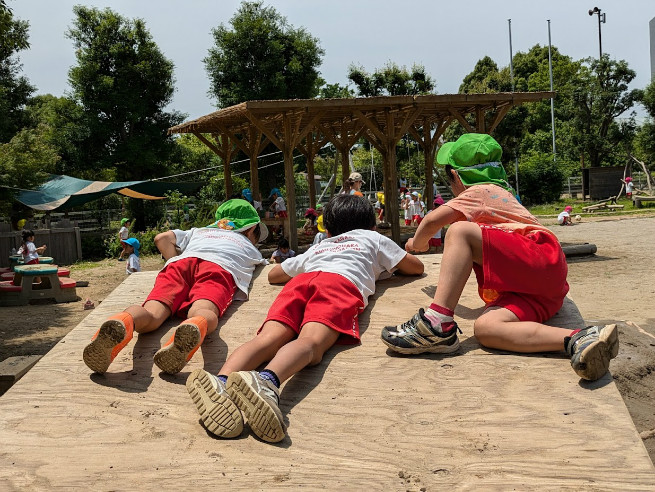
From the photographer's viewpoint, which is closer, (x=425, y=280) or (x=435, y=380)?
(x=435, y=380)

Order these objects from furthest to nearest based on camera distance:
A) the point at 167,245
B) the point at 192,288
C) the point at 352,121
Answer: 1. the point at 352,121
2. the point at 167,245
3. the point at 192,288

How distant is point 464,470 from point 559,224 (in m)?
20.2

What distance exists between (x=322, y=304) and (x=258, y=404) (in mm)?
783

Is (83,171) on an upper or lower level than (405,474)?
upper

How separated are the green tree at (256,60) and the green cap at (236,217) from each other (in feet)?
77.4

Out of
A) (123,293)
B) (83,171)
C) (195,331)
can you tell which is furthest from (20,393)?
(83,171)

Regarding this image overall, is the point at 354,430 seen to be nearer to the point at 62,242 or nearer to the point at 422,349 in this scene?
the point at 422,349

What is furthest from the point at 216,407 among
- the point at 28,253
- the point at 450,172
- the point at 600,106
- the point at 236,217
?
the point at 600,106

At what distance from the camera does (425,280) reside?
370 cm

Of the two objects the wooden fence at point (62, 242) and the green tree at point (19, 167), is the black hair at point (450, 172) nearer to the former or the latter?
the green tree at point (19, 167)

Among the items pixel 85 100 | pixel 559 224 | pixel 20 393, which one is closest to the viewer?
pixel 20 393

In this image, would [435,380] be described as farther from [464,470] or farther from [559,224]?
[559,224]

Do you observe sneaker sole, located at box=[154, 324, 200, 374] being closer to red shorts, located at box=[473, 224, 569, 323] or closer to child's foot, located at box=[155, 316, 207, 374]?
child's foot, located at box=[155, 316, 207, 374]

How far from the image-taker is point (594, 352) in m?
2.29
